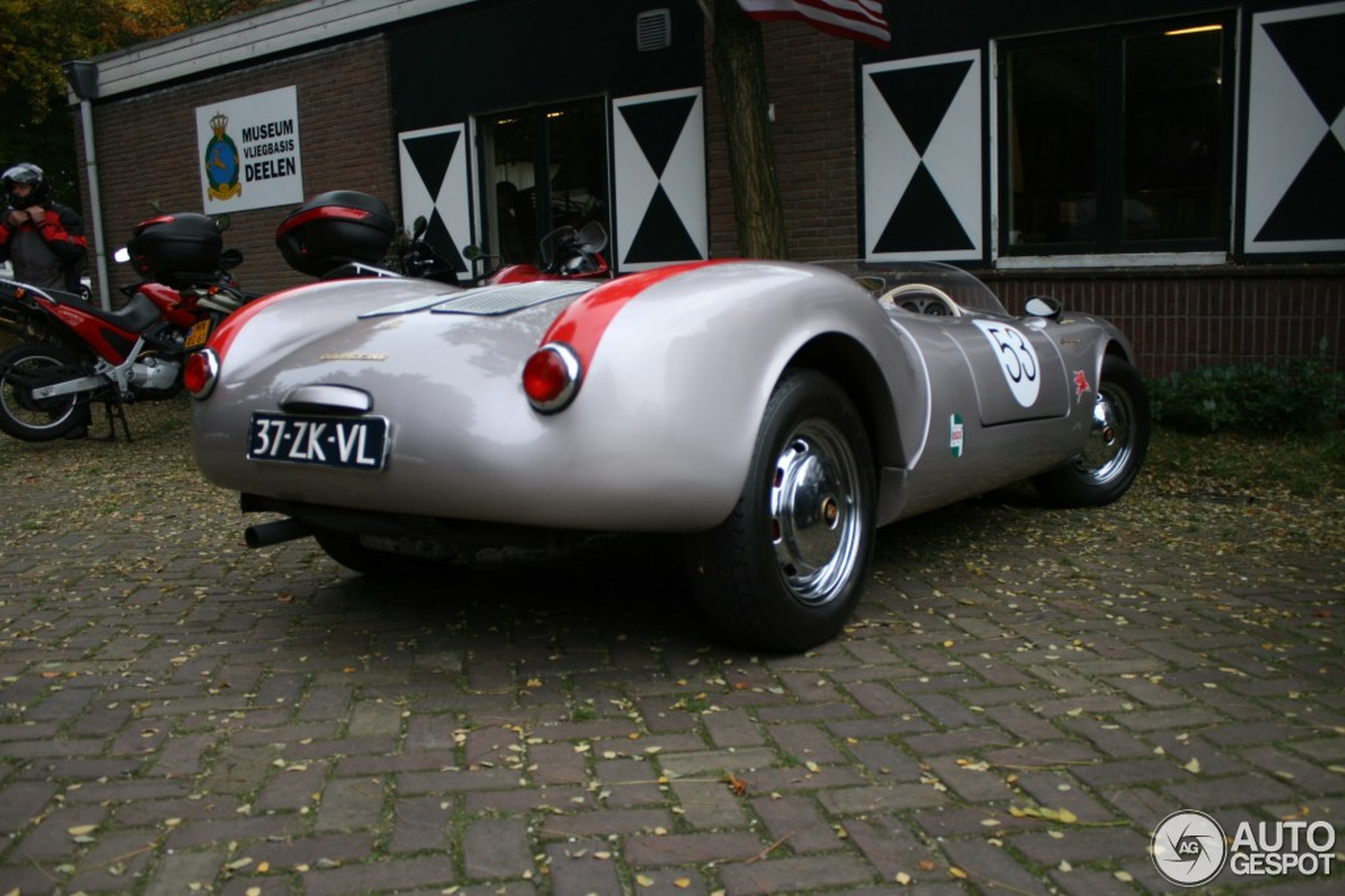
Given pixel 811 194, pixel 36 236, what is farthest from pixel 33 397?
pixel 811 194

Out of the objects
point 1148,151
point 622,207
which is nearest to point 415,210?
point 622,207

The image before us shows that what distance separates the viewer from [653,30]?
392 inches

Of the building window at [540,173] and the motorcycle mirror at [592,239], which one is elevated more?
the building window at [540,173]

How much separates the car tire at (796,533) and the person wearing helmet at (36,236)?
820cm

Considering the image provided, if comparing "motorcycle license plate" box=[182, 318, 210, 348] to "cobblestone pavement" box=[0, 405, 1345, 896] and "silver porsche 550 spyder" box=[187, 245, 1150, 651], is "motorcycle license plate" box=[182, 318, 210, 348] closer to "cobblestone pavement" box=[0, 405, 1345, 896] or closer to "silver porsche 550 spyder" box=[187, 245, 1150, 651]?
"cobblestone pavement" box=[0, 405, 1345, 896]

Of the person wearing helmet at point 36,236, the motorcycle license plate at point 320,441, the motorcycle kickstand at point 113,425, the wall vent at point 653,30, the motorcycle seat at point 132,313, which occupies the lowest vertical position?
the motorcycle kickstand at point 113,425

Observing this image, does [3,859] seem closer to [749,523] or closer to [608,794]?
[608,794]

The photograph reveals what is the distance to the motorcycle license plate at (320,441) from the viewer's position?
2.90 meters

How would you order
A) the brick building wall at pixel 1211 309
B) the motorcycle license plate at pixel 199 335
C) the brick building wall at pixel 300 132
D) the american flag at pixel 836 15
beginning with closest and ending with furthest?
the brick building wall at pixel 1211 309
the american flag at pixel 836 15
the motorcycle license plate at pixel 199 335
the brick building wall at pixel 300 132

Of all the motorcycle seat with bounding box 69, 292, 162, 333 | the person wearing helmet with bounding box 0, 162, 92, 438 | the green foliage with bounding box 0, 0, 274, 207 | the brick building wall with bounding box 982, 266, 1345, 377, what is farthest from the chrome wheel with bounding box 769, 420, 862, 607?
the green foliage with bounding box 0, 0, 274, 207

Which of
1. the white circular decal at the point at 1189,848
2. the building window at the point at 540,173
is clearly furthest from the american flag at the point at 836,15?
the white circular decal at the point at 1189,848

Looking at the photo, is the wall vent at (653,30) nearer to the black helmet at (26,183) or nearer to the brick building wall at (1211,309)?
the brick building wall at (1211,309)

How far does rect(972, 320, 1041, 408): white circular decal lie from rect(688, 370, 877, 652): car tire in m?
1.00

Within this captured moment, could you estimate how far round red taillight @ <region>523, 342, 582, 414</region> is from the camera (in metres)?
2.70
